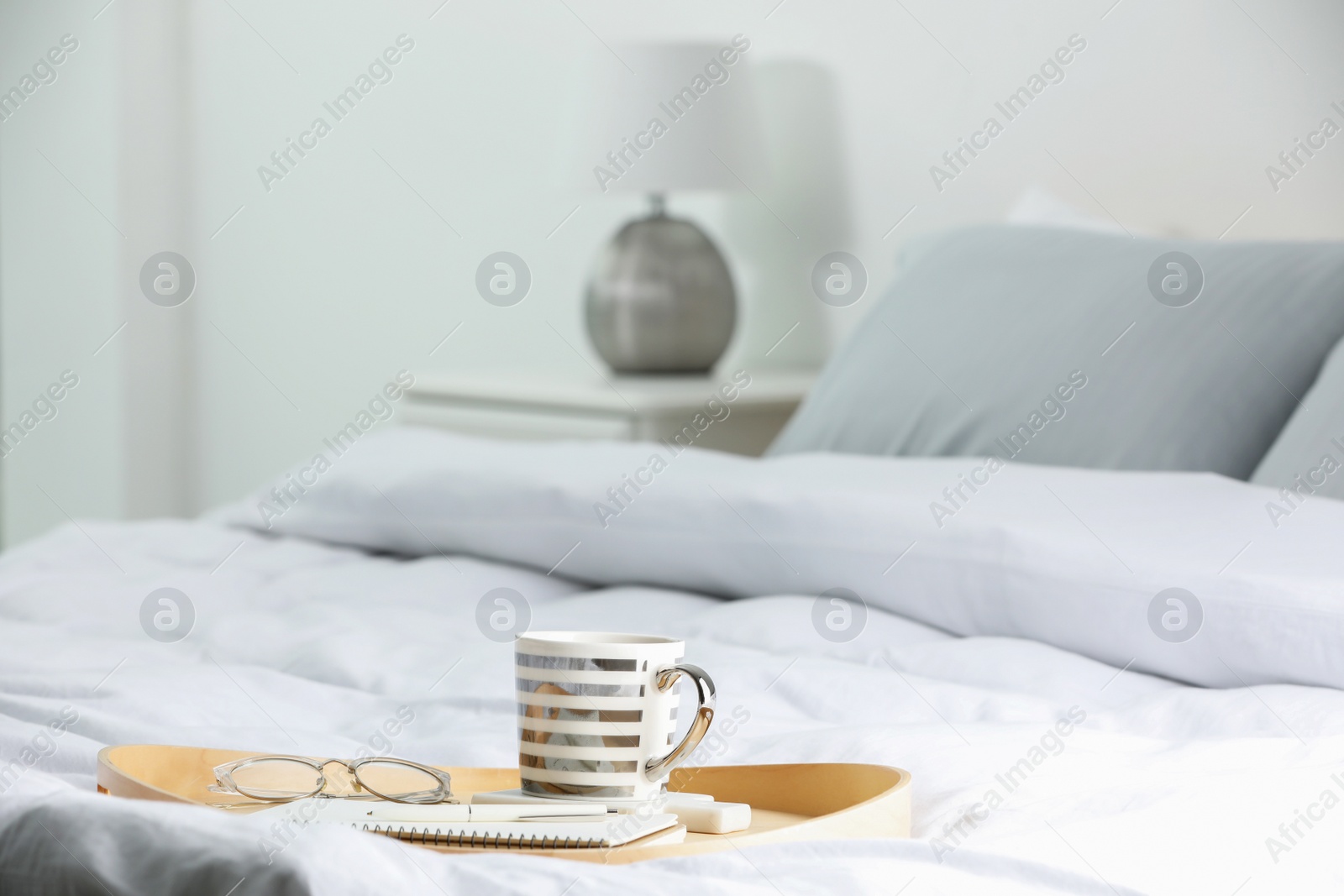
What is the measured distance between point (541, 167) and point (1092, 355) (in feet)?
5.56

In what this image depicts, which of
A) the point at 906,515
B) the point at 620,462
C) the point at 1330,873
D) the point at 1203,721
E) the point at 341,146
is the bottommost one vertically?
the point at 1330,873

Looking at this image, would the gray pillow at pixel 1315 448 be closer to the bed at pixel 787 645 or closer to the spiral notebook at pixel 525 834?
the bed at pixel 787 645

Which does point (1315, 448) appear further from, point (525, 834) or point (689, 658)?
point (525, 834)

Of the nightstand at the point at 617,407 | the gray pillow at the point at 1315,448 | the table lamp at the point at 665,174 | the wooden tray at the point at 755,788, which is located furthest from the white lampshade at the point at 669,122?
the wooden tray at the point at 755,788

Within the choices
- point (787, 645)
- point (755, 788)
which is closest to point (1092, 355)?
point (787, 645)

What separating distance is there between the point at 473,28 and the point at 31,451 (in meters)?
1.66

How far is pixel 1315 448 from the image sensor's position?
4.07 feet

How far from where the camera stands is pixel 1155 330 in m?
1.47

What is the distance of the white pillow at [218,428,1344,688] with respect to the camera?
0.98 metres

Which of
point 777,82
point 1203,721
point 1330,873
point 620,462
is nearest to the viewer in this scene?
point 1330,873

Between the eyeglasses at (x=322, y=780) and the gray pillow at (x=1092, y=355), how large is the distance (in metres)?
0.95

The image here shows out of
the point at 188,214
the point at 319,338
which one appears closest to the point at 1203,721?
the point at 319,338

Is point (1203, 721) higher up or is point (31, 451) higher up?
point (31, 451)

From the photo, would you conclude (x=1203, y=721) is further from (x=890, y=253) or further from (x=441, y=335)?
(x=441, y=335)
